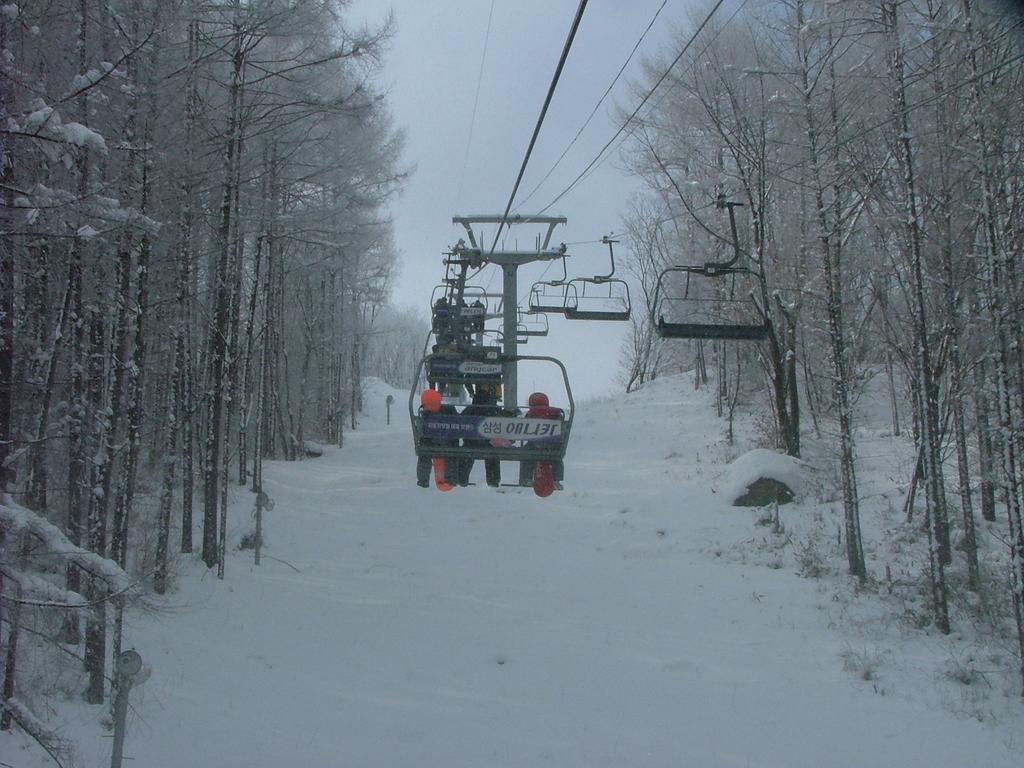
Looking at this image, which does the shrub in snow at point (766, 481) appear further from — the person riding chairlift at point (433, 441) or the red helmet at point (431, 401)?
the red helmet at point (431, 401)

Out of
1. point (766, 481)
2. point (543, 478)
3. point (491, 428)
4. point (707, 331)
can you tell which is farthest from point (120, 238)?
point (766, 481)

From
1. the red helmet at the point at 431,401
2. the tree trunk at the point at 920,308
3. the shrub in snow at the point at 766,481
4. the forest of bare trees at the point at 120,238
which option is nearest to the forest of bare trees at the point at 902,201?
the tree trunk at the point at 920,308

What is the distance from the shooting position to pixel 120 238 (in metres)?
9.78

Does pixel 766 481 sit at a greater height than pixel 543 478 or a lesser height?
lesser

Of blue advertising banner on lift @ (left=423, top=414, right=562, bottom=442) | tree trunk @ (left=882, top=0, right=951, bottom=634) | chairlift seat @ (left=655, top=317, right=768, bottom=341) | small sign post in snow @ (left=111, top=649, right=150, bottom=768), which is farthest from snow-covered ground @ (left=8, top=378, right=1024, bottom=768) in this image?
chairlift seat @ (left=655, top=317, right=768, bottom=341)

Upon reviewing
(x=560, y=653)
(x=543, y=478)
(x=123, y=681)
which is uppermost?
(x=543, y=478)

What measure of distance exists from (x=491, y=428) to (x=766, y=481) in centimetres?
1124

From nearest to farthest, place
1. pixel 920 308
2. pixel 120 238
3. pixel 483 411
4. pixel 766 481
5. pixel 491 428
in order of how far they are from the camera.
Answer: pixel 491 428 < pixel 483 411 < pixel 120 238 < pixel 920 308 < pixel 766 481

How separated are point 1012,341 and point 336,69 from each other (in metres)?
12.6

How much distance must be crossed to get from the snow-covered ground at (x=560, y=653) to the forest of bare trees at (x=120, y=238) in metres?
1.10

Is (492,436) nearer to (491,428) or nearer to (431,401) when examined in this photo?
(491,428)

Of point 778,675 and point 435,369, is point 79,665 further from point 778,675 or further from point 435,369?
point 778,675

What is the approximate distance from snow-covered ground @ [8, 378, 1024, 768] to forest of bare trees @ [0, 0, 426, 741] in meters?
1.10

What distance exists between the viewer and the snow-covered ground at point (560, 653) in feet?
29.6
